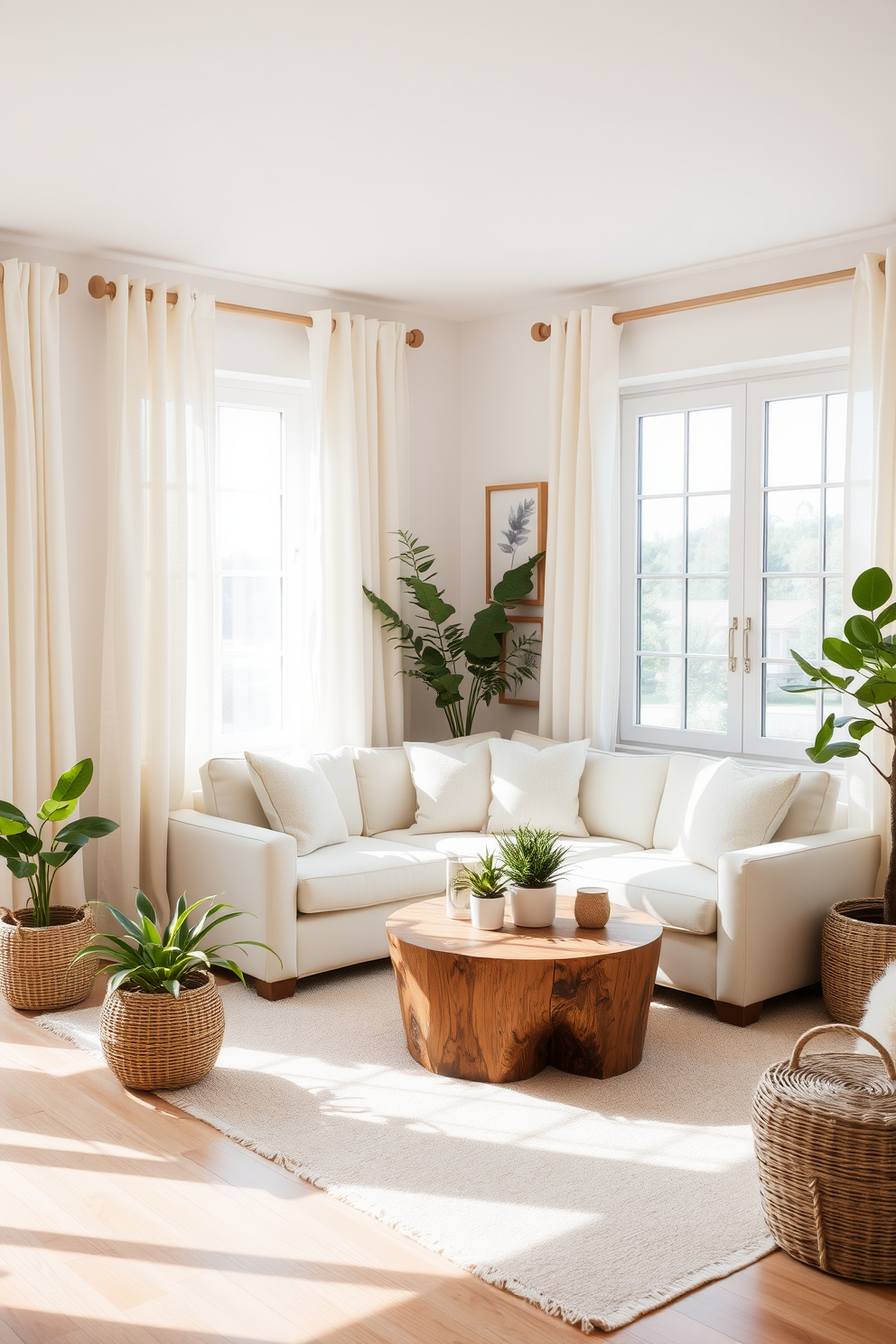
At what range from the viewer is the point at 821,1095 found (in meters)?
2.43

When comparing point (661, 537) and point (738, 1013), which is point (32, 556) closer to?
point (661, 537)

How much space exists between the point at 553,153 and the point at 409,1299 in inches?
122

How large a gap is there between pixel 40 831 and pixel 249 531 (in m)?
1.79

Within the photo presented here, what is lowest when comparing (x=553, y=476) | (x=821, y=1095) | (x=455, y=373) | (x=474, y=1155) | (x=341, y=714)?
(x=474, y=1155)

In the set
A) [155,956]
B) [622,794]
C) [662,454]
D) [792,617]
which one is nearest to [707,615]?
[792,617]

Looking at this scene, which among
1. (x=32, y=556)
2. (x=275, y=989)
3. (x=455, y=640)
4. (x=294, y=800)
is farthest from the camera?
(x=455, y=640)

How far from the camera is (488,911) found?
361 cm

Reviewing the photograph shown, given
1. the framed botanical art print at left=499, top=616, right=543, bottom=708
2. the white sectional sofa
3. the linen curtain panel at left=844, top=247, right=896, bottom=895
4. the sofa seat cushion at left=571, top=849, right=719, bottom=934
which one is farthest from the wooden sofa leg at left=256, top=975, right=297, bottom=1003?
the linen curtain panel at left=844, top=247, right=896, bottom=895

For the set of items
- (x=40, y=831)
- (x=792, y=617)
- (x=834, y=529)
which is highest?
(x=834, y=529)

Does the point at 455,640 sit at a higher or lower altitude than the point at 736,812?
higher

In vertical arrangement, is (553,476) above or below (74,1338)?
above

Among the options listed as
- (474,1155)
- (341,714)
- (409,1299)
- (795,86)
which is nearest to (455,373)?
Result: (341,714)

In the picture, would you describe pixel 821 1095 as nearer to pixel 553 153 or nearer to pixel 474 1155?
pixel 474 1155

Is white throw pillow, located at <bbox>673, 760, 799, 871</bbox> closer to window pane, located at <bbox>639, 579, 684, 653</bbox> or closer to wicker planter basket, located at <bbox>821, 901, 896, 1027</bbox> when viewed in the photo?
wicker planter basket, located at <bbox>821, 901, 896, 1027</bbox>
